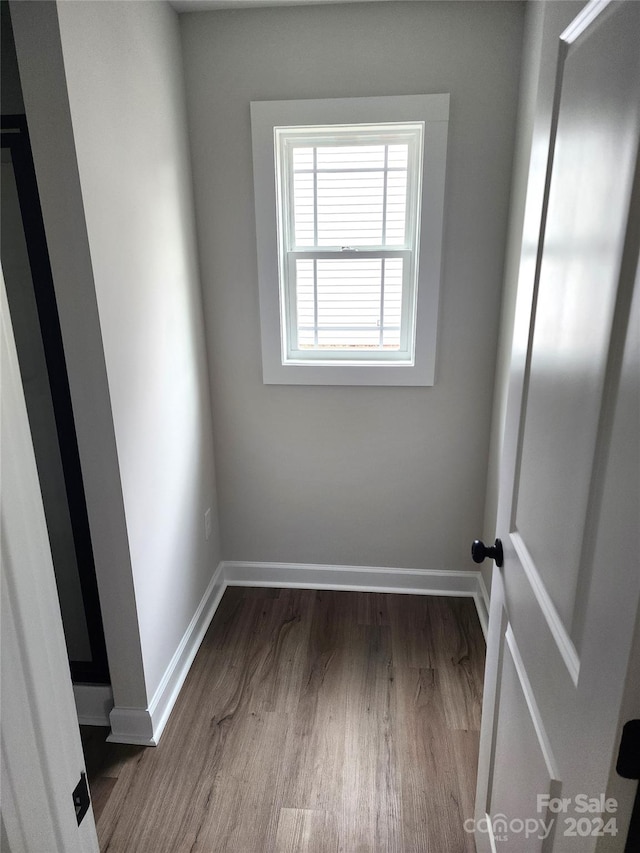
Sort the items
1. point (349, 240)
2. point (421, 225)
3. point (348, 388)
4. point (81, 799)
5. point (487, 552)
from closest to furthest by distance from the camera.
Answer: point (81, 799) → point (487, 552) → point (421, 225) → point (349, 240) → point (348, 388)

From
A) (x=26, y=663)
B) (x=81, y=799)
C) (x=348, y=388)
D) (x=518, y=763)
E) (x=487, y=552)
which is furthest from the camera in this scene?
(x=348, y=388)

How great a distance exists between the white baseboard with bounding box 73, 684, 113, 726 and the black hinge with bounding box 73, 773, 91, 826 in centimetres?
129

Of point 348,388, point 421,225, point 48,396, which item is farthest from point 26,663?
point 421,225

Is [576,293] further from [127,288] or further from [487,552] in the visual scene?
[127,288]

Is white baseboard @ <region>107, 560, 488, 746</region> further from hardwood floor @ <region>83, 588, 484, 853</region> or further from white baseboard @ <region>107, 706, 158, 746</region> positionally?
white baseboard @ <region>107, 706, 158, 746</region>

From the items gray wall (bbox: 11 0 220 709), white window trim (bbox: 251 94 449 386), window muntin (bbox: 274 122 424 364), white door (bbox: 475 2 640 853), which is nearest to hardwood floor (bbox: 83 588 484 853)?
gray wall (bbox: 11 0 220 709)

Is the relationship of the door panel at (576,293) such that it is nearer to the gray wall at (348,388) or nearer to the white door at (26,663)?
the white door at (26,663)

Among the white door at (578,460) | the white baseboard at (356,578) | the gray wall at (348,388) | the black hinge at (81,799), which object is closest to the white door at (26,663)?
the black hinge at (81,799)

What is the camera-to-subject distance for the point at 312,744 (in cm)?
192

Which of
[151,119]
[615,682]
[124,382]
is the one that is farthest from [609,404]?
[151,119]

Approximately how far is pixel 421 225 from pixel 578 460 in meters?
1.65

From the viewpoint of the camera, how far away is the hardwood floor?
163 centimetres

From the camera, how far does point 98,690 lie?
1.96 m

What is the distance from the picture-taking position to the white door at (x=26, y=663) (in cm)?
63
